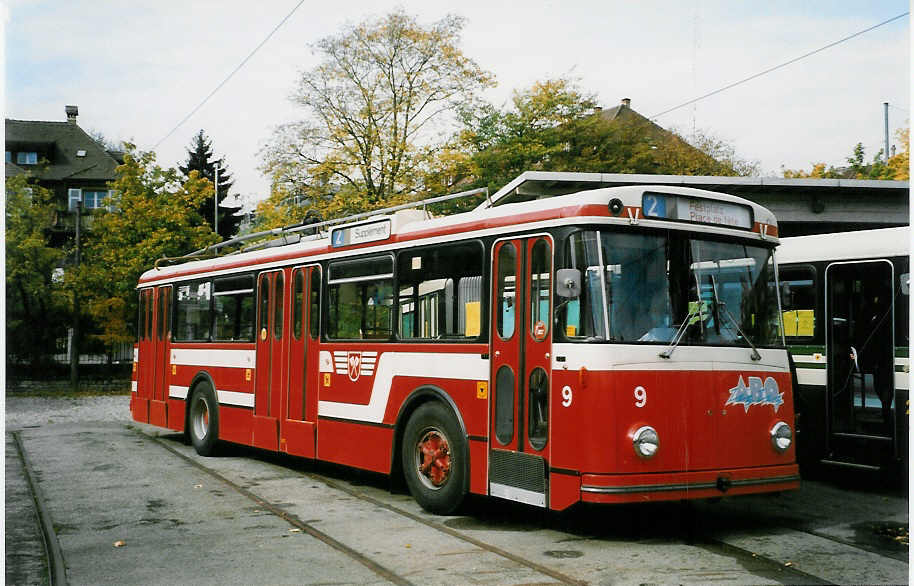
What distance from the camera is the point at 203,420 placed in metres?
15.5

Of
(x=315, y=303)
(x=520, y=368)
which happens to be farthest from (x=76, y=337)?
(x=520, y=368)

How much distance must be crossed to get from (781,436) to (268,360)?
7.02 metres

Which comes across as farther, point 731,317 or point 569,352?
point 731,317

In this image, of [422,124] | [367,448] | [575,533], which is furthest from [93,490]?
[422,124]

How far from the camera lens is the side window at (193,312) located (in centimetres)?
1557

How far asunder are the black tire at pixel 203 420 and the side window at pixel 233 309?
92 cm

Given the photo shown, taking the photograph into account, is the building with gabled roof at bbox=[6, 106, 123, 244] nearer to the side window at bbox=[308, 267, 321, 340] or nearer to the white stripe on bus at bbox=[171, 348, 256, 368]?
the white stripe on bus at bbox=[171, 348, 256, 368]

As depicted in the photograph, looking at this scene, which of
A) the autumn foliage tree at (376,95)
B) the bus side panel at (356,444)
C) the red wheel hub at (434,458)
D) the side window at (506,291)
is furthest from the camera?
the autumn foliage tree at (376,95)

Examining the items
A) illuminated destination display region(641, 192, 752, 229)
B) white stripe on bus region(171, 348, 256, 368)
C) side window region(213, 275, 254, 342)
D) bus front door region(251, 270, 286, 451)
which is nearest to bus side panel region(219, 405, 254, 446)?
bus front door region(251, 270, 286, 451)

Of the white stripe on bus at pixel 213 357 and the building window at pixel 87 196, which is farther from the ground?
the building window at pixel 87 196

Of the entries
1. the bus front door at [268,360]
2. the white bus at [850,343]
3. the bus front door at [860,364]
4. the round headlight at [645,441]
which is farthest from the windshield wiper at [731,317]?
the bus front door at [268,360]

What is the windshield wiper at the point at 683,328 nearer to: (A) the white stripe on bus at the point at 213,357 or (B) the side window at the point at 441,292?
(B) the side window at the point at 441,292

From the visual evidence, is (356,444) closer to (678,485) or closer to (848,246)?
(678,485)

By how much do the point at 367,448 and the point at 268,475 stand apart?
2451mm
